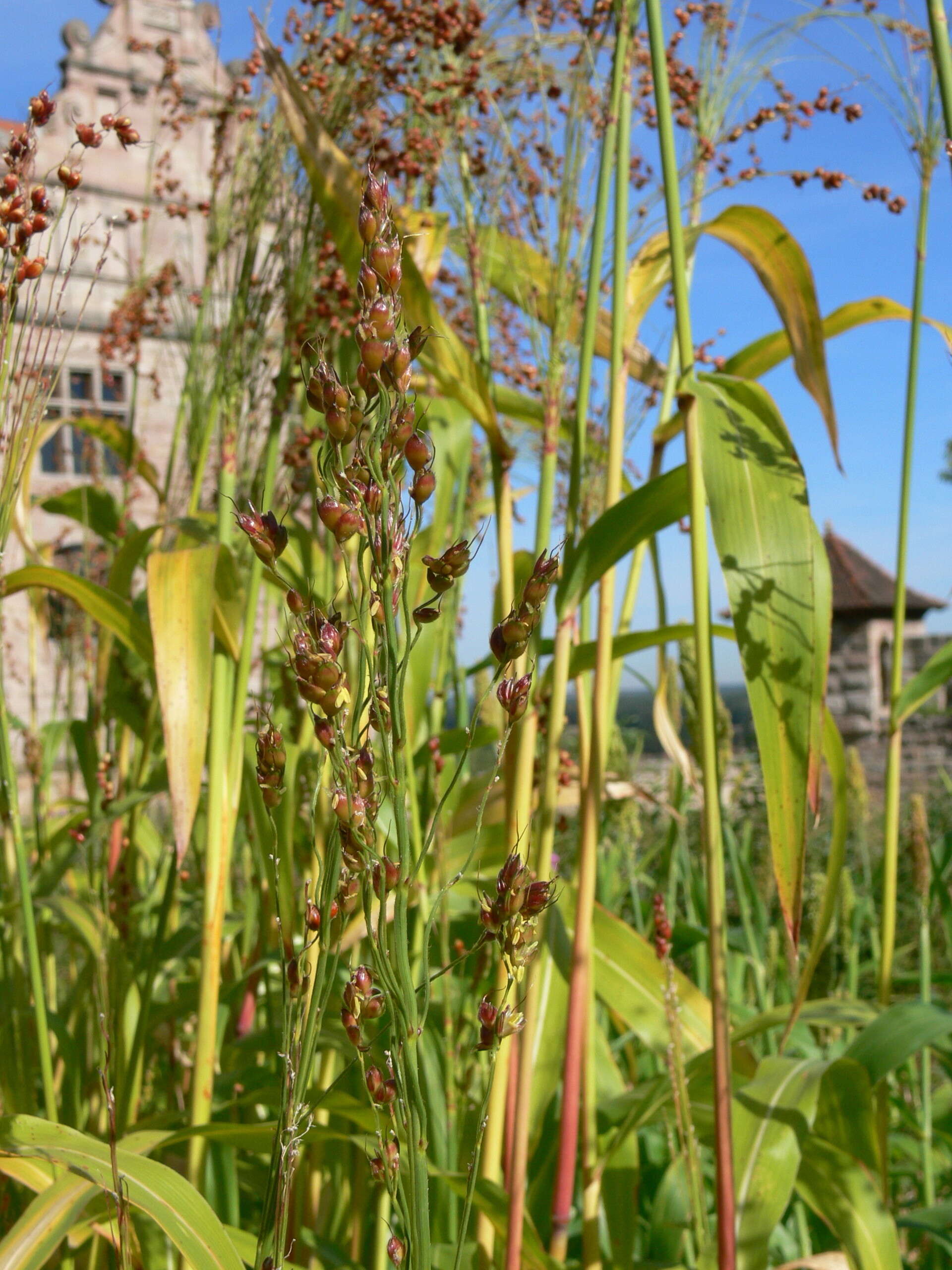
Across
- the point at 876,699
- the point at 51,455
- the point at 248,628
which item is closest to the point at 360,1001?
the point at 248,628

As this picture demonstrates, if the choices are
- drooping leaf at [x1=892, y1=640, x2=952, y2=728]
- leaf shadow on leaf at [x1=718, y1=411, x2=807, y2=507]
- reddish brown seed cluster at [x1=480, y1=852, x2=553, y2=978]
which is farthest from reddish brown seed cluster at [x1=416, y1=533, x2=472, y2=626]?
drooping leaf at [x1=892, y1=640, x2=952, y2=728]

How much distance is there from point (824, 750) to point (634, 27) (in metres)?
0.86

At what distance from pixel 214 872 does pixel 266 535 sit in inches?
28.1

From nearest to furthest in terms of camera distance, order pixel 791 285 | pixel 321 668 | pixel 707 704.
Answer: pixel 321 668 → pixel 707 704 → pixel 791 285

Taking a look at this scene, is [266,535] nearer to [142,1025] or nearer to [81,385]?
[142,1025]

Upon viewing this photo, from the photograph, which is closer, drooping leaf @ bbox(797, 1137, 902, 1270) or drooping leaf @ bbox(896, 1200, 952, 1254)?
drooping leaf @ bbox(797, 1137, 902, 1270)

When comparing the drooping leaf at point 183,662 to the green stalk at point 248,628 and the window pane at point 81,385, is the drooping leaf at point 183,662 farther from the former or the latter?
the window pane at point 81,385

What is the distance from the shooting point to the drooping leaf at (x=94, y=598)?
0.98 m

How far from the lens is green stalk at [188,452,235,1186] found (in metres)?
0.94

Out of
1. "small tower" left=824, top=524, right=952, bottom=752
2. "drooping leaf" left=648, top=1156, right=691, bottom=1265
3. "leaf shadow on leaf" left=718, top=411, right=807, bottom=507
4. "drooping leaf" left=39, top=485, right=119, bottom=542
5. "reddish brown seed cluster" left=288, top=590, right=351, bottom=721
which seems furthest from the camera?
"small tower" left=824, top=524, right=952, bottom=752

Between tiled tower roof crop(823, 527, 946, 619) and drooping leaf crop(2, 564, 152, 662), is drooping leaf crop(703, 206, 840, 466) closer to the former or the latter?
drooping leaf crop(2, 564, 152, 662)

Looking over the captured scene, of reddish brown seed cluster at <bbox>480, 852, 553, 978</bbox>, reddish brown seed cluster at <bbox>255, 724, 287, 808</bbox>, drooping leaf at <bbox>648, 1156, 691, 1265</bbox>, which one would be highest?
reddish brown seed cluster at <bbox>255, 724, 287, 808</bbox>

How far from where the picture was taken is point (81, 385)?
9.02m

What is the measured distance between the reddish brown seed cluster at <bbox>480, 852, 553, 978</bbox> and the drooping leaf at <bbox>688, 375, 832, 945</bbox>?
0.39 m
